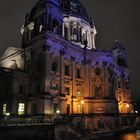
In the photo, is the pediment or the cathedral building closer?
the cathedral building

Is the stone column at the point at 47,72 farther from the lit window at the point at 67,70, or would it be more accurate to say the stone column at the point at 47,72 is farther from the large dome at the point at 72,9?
the large dome at the point at 72,9

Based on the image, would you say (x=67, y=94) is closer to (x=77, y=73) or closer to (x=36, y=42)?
(x=77, y=73)

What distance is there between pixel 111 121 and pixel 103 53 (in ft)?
56.6

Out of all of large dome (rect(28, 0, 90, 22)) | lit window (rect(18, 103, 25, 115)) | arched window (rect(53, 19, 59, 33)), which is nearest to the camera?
lit window (rect(18, 103, 25, 115))

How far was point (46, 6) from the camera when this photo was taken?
4866 cm

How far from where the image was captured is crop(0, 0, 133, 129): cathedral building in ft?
140

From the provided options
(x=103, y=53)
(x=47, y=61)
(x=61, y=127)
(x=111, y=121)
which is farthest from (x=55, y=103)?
(x=103, y=53)

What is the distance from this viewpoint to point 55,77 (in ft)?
145

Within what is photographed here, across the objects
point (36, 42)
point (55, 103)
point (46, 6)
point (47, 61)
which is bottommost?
point (55, 103)

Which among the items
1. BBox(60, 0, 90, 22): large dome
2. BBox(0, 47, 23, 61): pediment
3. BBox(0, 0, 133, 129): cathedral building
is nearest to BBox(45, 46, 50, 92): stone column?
BBox(0, 0, 133, 129): cathedral building

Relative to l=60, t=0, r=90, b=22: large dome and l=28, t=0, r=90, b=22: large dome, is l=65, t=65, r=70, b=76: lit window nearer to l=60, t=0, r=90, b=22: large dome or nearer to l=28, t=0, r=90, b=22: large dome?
l=28, t=0, r=90, b=22: large dome

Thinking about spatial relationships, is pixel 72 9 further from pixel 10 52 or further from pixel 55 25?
pixel 10 52

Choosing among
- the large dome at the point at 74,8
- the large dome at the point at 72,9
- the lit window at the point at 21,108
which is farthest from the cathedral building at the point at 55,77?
the large dome at the point at 74,8

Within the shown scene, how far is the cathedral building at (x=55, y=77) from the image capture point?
4269 cm
